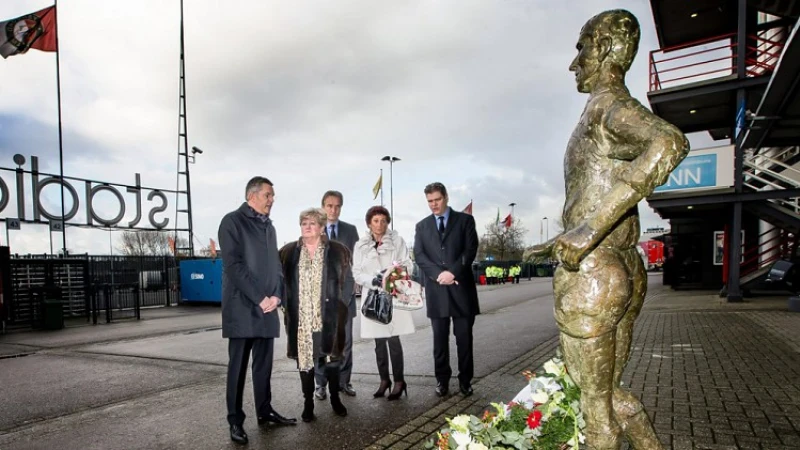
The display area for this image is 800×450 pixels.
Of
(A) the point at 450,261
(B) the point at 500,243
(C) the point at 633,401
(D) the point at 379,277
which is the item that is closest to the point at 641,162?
(C) the point at 633,401

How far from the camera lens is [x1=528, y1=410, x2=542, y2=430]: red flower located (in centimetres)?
218

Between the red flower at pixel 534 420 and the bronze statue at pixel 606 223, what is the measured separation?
0.34m

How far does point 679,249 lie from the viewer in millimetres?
21391

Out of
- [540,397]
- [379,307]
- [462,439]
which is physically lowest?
[462,439]

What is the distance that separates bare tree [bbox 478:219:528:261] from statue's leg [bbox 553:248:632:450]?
54263 millimetres

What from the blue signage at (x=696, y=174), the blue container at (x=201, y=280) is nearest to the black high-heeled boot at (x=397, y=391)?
the blue signage at (x=696, y=174)

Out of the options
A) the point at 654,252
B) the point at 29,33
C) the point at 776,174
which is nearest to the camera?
the point at 776,174

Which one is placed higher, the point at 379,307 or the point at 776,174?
the point at 776,174

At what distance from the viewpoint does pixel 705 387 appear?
4.72 metres

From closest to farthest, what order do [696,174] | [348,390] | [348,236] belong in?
[348,390] < [348,236] < [696,174]

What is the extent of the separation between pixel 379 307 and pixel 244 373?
1338mm

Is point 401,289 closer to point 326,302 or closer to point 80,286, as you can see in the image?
point 326,302

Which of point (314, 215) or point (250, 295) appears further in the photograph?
point (314, 215)

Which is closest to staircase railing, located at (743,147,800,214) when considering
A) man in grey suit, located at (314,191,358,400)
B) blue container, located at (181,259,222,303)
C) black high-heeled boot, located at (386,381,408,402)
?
man in grey suit, located at (314,191,358,400)
